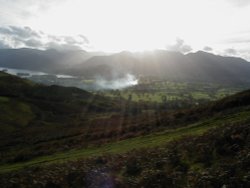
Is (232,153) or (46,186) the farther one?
(232,153)

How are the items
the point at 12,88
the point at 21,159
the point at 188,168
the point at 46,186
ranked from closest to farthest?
the point at 46,186, the point at 188,168, the point at 21,159, the point at 12,88

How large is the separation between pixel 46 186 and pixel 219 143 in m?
9.20

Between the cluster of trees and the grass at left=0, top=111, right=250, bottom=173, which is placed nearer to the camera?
the cluster of trees

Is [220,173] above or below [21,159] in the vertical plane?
above

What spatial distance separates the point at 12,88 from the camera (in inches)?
7431

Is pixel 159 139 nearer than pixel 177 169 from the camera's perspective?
No

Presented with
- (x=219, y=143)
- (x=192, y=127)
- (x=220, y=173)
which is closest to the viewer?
(x=220, y=173)

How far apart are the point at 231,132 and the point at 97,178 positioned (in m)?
8.64

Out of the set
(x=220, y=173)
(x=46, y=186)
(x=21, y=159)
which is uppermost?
(x=220, y=173)

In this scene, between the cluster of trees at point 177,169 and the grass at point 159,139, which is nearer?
the cluster of trees at point 177,169

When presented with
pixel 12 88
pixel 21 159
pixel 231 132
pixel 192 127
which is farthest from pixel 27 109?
pixel 231 132

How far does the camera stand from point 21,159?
127 feet

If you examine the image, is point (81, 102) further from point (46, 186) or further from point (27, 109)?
point (46, 186)

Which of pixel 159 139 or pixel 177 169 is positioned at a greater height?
pixel 177 169
